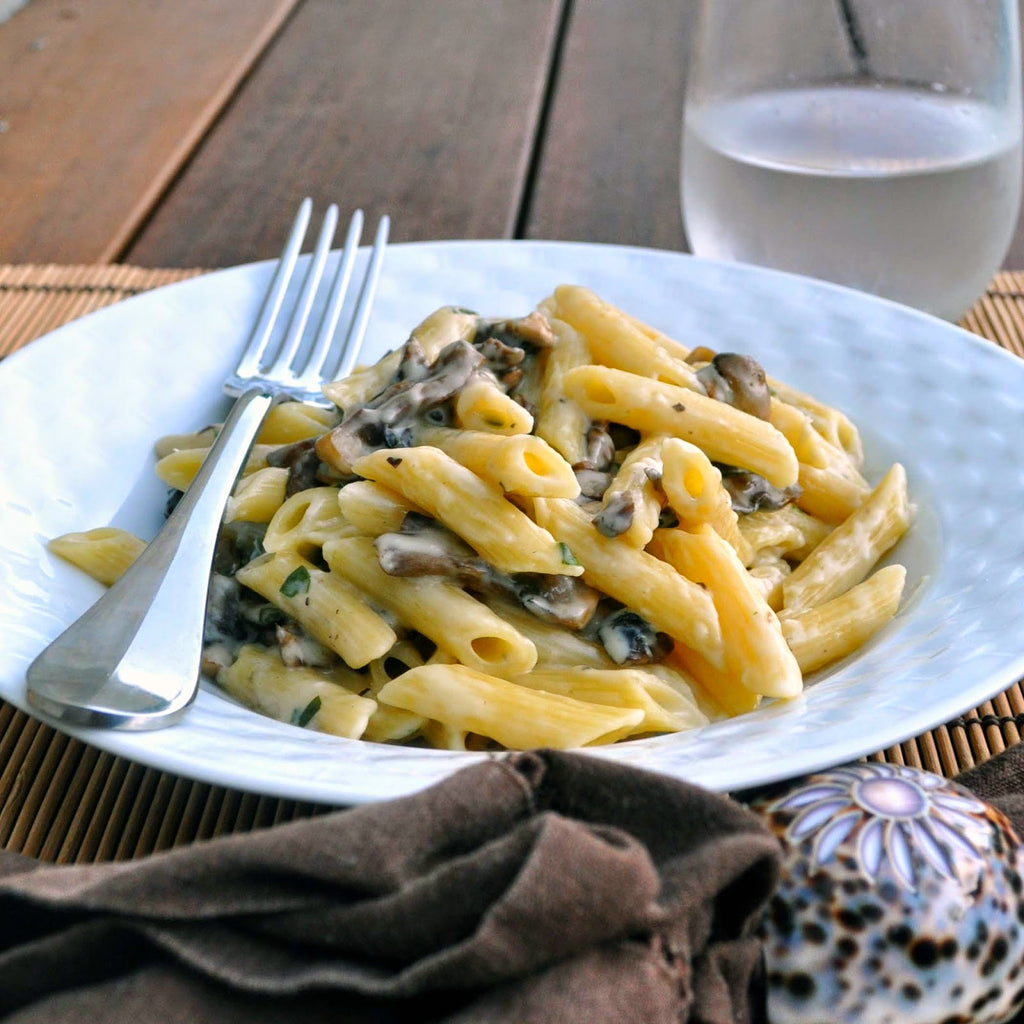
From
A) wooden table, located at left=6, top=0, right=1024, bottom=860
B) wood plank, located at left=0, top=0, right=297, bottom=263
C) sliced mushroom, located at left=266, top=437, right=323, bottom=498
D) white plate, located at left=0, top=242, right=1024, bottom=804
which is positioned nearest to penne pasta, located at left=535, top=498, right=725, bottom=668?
white plate, located at left=0, top=242, right=1024, bottom=804

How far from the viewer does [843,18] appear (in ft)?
7.63

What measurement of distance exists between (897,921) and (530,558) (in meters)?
0.63

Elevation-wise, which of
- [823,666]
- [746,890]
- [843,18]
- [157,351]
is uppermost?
[843,18]

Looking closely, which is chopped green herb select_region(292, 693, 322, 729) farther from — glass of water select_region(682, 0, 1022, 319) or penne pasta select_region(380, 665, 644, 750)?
glass of water select_region(682, 0, 1022, 319)

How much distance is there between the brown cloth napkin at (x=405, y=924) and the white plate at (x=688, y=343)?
181 millimetres

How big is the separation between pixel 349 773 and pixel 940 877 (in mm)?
519

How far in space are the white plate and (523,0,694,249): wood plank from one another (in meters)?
0.59

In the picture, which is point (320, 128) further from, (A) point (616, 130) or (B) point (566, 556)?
(B) point (566, 556)

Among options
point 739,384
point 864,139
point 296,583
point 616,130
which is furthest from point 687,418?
point 616,130

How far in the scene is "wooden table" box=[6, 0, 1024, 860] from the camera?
117 inches

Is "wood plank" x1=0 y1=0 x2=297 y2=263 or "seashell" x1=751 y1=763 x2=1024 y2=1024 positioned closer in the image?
"seashell" x1=751 y1=763 x2=1024 y2=1024

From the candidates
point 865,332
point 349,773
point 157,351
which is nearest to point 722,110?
point 865,332

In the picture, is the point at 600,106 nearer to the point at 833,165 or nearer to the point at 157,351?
the point at 833,165

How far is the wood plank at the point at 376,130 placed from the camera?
3031 millimetres
